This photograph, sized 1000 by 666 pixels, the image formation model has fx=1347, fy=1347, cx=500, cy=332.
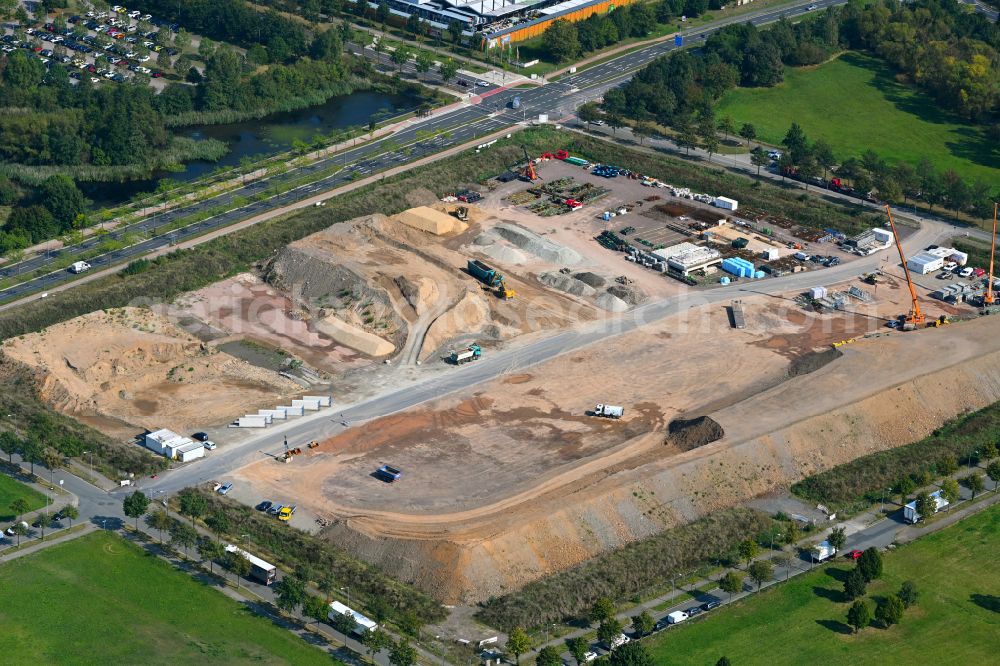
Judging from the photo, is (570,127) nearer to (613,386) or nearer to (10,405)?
(613,386)

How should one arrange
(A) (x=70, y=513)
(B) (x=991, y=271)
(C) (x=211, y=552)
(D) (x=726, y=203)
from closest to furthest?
(C) (x=211, y=552), (A) (x=70, y=513), (B) (x=991, y=271), (D) (x=726, y=203)

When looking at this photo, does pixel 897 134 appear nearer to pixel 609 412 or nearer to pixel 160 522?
pixel 609 412

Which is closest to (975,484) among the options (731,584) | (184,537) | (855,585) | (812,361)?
(855,585)

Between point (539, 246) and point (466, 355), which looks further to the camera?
point (539, 246)

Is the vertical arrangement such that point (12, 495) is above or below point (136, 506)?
below

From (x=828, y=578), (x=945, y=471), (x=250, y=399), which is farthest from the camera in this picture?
(x=250, y=399)

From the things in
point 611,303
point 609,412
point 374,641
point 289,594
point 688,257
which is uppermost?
point 688,257

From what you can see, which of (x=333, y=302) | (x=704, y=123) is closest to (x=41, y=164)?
(x=333, y=302)
